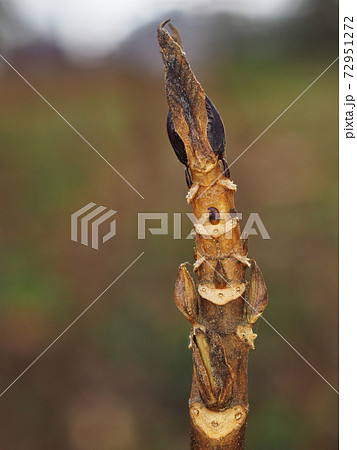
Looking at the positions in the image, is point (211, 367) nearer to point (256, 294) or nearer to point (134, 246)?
point (256, 294)

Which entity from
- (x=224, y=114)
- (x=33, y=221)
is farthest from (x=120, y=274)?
(x=224, y=114)

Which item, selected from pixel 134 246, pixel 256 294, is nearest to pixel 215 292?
pixel 256 294

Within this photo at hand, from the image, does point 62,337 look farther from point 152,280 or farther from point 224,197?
point 224,197

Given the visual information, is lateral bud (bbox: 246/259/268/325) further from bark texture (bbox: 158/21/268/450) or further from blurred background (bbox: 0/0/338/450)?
blurred background (bbox: 0/0/338/450)

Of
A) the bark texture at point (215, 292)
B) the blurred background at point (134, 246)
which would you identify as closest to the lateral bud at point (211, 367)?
the bark texture at point (215, 292)

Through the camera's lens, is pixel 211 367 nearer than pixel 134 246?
Yes

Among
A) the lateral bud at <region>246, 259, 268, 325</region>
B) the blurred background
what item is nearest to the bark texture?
the lateral bud at <region>246, 259, 268, 325</region>

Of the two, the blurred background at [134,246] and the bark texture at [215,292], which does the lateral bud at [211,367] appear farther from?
Answer: the blurred background at [134,246]
